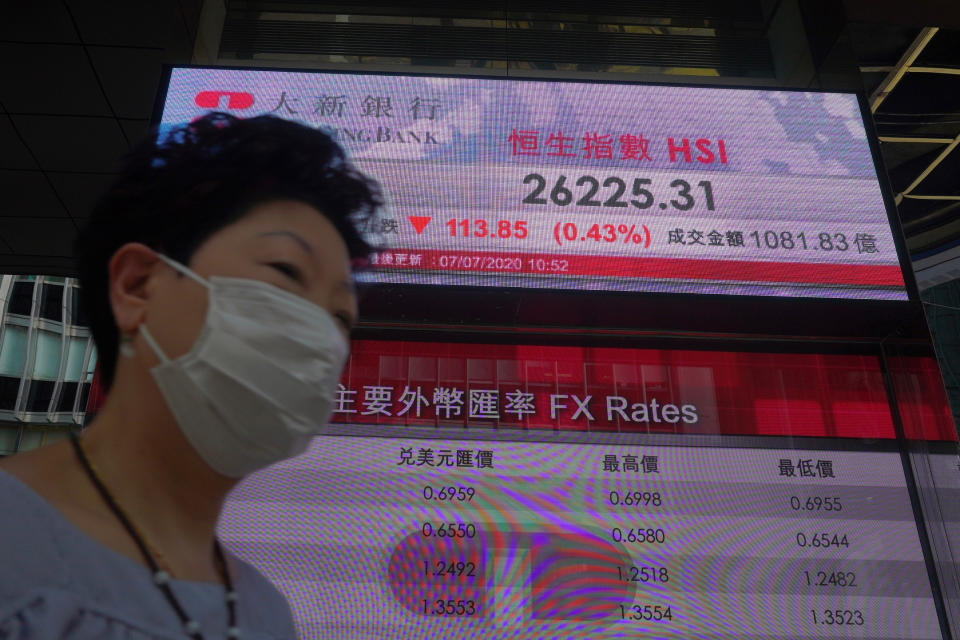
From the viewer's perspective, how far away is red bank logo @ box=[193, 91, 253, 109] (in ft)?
6.21

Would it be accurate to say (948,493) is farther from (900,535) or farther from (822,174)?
(822,174)

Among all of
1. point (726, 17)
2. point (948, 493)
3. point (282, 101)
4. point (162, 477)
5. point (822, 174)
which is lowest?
point (162, 477)

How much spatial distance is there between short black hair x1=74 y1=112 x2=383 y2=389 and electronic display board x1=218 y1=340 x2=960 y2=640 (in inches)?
37.6

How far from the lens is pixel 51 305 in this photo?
6617mm

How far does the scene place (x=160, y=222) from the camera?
682 millimetres

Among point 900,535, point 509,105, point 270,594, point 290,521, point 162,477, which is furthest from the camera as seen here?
point 509,105

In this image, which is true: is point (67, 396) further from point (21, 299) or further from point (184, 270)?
point (184, 270)

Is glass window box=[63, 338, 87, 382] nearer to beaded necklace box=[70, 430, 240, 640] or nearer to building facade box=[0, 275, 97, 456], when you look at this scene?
building facade box=[0, 275, 97, 456]

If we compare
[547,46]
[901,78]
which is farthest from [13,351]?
[901,78]

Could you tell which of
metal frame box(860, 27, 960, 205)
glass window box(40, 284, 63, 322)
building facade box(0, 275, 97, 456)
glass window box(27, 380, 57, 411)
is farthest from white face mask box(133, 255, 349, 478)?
glass window box(27, 380, 57, 411)

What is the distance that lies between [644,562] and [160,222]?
4.42 ft

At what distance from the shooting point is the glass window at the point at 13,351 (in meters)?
6.55

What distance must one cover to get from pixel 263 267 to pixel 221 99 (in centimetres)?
151

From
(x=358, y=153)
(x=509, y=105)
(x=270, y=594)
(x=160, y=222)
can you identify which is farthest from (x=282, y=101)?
(x=270, y=594)
